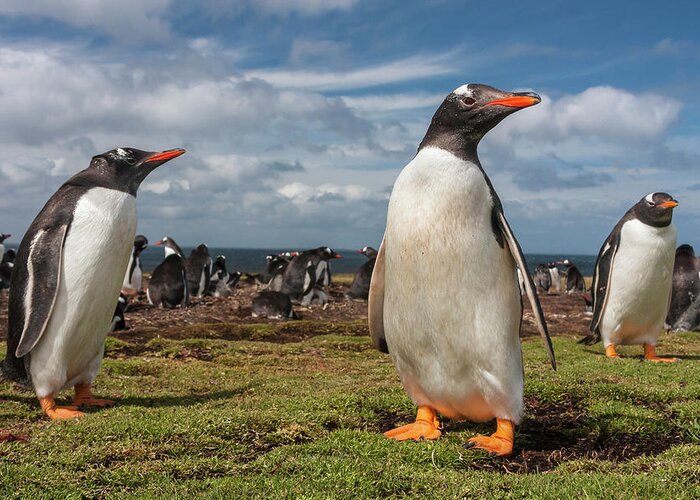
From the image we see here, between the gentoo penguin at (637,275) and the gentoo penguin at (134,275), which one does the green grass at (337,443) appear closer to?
the gentoo penguin at (637,275)

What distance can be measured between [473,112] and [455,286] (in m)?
1.18

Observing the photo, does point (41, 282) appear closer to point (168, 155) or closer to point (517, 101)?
point (168, 155)

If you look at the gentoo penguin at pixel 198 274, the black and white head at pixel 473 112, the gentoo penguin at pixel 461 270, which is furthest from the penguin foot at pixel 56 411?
the gentoo penguin at pixel 198 274

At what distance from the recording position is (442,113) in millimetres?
4875

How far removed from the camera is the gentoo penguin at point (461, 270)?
15.4 ft

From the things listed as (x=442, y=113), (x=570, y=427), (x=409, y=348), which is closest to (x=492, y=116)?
(x=442, y=113)

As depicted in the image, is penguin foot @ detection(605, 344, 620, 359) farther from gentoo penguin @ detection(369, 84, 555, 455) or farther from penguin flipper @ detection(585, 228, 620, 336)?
gentoo penguin @ detection(369, 84, 555, 455)

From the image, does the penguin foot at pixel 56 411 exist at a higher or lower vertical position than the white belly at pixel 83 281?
lower

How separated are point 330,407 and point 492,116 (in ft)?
9.08

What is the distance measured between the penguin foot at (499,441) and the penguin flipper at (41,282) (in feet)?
12.1

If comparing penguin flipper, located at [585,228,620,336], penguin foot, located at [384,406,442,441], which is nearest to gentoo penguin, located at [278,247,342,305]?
penguin flipper, located at [585,228,620,336]

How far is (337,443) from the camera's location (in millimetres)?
4867

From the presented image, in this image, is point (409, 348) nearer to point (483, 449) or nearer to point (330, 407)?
point (483, 449)

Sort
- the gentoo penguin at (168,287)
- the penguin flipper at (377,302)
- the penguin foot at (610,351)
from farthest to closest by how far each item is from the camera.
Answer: the gentoo penguin at (168,287) → the penguin foot at (610,351) → the penguin flipper at (377,302)
